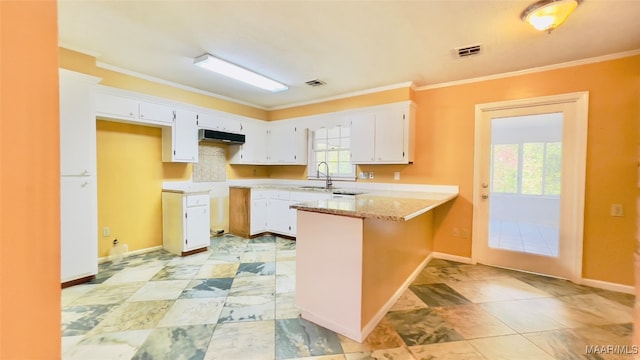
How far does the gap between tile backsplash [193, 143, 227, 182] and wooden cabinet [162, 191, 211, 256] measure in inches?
26.2

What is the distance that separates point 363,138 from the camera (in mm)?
4074

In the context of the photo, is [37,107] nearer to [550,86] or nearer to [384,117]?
[384,117]

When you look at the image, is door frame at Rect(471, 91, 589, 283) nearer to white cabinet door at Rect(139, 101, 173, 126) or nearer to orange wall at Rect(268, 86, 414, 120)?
orange wall at Rect(268, 86, 414, 120)

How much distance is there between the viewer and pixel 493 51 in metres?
2.71

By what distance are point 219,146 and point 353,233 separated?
3632mm

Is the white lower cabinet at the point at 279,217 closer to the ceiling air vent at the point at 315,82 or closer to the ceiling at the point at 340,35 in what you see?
the ceiling air vent at the point at 315,82

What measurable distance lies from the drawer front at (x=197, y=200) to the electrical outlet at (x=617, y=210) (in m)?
4.83

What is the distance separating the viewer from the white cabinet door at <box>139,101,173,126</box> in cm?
347

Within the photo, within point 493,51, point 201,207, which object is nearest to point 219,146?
point 201,207

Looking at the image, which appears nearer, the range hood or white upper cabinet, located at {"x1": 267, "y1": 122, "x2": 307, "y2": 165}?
the range hood

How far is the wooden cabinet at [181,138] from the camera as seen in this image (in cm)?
381

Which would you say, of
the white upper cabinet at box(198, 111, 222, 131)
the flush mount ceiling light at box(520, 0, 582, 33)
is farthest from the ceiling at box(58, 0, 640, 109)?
the white upper cabinet at box(198, 111, 222, 131)

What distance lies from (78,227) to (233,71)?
91.6 inches

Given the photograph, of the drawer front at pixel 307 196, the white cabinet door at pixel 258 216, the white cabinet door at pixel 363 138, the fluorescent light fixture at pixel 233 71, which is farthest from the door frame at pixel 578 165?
the white cabinet door at pixel 258 216
